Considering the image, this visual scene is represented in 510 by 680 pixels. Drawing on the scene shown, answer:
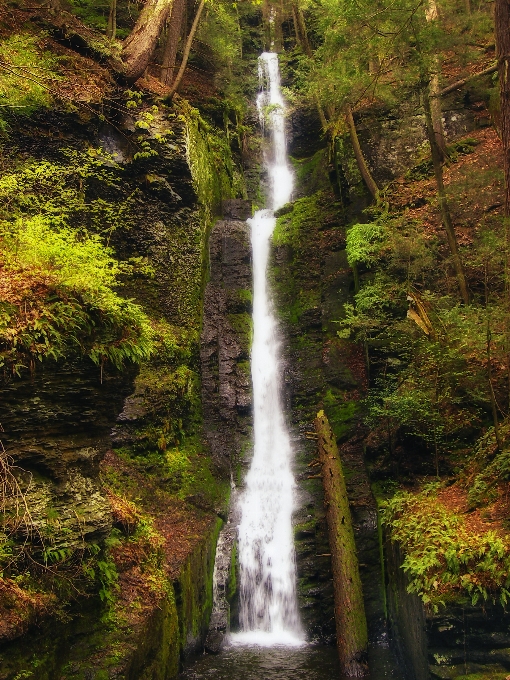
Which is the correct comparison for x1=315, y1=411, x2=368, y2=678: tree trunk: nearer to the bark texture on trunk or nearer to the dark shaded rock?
the bark texture on trunk

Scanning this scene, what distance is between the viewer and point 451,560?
19.5 feet

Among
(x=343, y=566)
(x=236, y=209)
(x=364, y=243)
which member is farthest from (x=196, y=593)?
(x=236, y=209)

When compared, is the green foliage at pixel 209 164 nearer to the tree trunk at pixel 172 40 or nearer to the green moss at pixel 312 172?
the tree trunk at pixel 172 40

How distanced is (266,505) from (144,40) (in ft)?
40.4

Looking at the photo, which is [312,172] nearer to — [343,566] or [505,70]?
[505,70]

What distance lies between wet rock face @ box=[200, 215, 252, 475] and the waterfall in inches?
14.7

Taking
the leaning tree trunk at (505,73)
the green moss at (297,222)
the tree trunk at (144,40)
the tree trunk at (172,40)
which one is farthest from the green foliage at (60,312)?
the tree trunk at (172,40)

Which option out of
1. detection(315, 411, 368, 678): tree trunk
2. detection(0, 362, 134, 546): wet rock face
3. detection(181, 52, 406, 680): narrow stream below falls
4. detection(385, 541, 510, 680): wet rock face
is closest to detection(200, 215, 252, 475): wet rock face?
detection(181, 52, 406, 680): narrow stream below falls

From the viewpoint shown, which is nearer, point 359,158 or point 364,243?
point 364,243

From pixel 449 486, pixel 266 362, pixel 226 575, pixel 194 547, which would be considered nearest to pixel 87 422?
pixel 194 547

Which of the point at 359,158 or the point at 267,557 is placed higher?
the point at 359,158

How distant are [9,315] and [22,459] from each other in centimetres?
152

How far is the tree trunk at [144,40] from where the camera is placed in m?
13.2

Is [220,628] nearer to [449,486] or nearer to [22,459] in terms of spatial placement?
[449,486]
